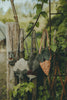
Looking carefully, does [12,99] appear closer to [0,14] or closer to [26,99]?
[26,99]

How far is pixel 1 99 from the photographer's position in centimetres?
322

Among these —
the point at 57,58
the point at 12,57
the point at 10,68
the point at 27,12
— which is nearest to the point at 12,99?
the point at 10,68

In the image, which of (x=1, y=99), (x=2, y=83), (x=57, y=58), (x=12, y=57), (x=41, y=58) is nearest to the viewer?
(x=41, y=58)

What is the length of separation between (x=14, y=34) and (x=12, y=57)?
51cm

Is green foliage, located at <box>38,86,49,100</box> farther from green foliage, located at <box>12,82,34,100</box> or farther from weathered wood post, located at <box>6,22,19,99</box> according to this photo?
weathered wood post, located at <box>6,22,19,99</box>

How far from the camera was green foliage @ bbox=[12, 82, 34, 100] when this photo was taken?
8.13 ft

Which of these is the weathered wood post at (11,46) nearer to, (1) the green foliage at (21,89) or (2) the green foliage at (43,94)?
(1) the green foliage at (21,89)

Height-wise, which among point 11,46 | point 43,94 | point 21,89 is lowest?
point 43,94

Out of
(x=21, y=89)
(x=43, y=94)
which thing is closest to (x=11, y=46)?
(x=21, y=89)

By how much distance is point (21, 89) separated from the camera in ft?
8.35

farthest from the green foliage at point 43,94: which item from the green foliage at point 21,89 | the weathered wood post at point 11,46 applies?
the weathered wood post at point 11,46

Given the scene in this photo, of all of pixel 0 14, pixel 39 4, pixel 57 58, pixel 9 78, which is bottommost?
pixel 9 78

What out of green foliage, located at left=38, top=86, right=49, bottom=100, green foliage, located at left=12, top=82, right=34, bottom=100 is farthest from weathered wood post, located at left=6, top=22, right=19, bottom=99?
green foliage, located at left=38, top=86, right=49, bottom=100

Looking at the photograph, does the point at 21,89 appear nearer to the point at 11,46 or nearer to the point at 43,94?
the point at 43,94
